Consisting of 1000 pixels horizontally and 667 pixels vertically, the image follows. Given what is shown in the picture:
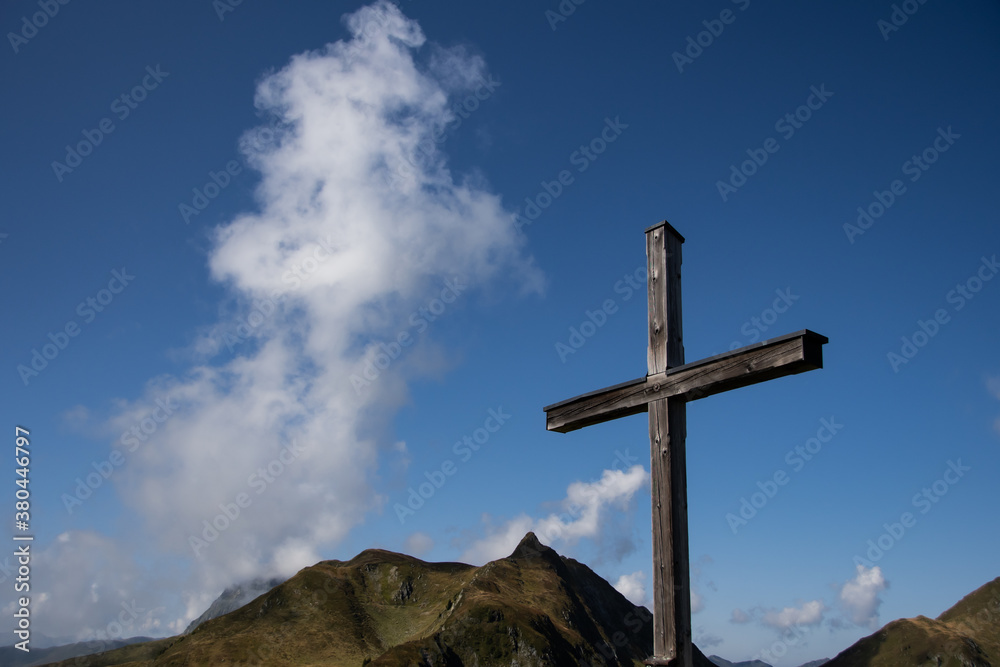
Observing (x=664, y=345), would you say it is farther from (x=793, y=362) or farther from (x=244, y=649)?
(x=244, y=649)

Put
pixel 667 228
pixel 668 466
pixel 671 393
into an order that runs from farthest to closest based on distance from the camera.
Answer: pixel 667 228 → pixel 671 393 → pixel 668 466

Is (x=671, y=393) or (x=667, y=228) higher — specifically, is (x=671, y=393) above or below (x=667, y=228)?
below

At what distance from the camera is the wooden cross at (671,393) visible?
609 centimetres

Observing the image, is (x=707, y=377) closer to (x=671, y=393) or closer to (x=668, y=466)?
(x=671, y=393)

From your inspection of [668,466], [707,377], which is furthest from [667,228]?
[668,466]

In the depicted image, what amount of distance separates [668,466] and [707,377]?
2.83 feet

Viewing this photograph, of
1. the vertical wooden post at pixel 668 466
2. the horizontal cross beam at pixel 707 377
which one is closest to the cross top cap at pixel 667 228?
the vertical wooden post at pixel 668 466

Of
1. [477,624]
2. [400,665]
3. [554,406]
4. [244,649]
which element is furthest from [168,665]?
[554,406]

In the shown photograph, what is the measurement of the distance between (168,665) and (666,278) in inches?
8226

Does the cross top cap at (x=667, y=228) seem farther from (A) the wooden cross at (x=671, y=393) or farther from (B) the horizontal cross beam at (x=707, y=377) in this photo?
(B) the horizontal cross beam at (x=707, y=377)

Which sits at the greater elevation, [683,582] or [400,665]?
[400,665]

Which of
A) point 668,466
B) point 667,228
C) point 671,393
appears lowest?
point 668,466

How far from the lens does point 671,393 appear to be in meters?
6.70

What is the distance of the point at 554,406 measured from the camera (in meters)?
8.12
